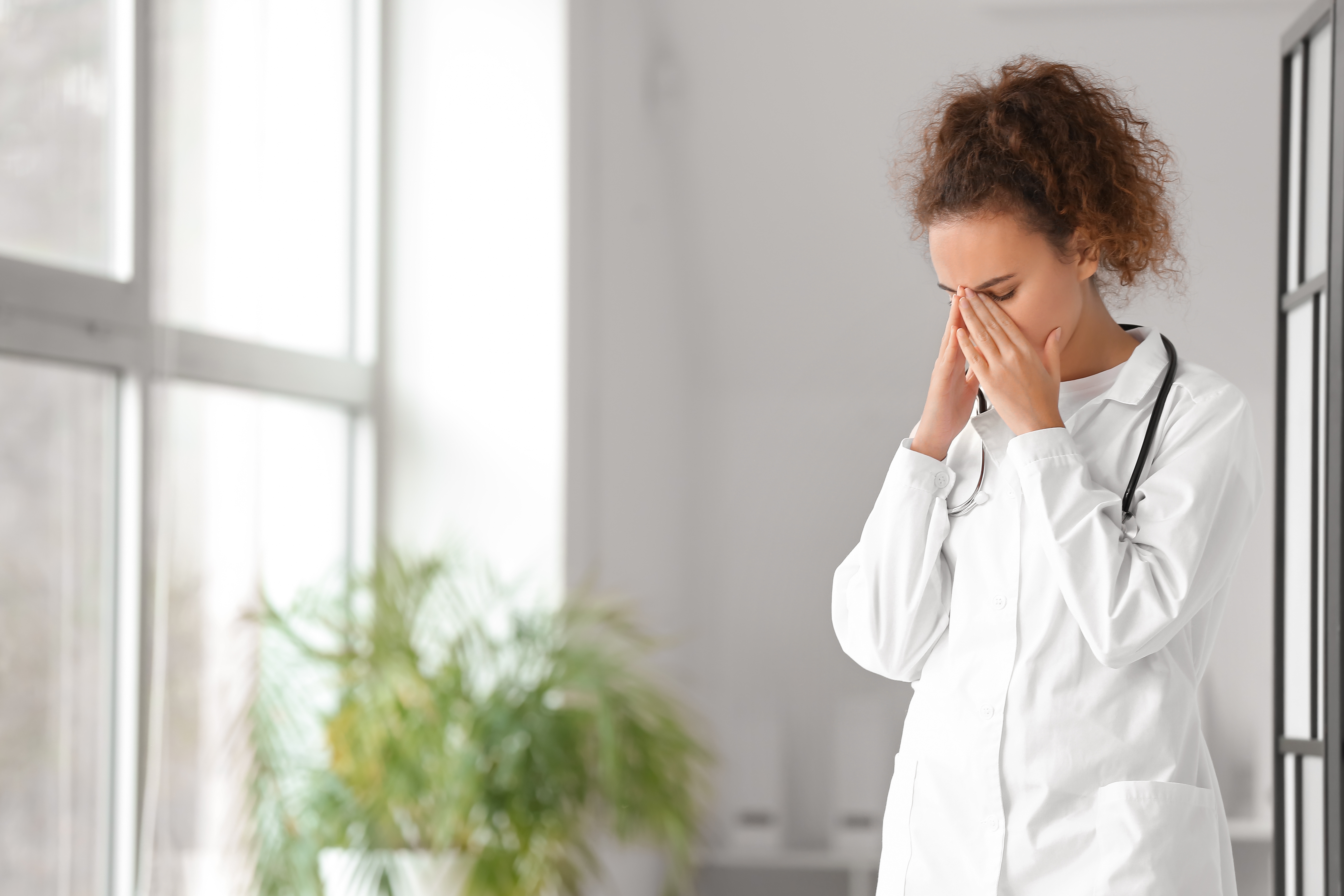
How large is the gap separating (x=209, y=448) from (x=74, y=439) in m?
0.42

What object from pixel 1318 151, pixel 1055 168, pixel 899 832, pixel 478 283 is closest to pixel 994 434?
pixel 1055 168

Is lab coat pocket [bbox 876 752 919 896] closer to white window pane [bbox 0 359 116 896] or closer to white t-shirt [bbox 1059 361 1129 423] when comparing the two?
white t-shirt [bbox 1059 361 1129 423]

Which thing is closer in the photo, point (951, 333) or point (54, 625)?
point (951, 333)

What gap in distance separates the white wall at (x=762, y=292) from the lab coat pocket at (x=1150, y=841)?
2.15 m

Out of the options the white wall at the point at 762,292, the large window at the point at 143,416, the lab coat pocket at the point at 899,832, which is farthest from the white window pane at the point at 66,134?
the lab coat pocket at the point at 899,832

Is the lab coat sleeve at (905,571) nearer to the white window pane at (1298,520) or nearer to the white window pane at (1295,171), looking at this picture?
the white window pane at (1298,520)

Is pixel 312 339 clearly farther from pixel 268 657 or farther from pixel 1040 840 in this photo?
pixel 1040 840

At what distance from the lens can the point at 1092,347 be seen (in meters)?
1.31

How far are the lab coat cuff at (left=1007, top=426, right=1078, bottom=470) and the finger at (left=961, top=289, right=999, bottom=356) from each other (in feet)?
0.31

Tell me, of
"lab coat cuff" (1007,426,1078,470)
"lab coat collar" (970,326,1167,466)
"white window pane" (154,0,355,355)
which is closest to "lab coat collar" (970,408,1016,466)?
"lab coat collar" (970,326,1167,466)

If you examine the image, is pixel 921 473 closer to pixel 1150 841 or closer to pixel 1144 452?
pixel 1144 452

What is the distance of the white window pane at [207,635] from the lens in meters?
2.54

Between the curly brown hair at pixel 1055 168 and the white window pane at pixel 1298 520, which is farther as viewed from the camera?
the white window pane at pixel 1298 520

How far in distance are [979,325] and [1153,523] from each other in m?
0.26
